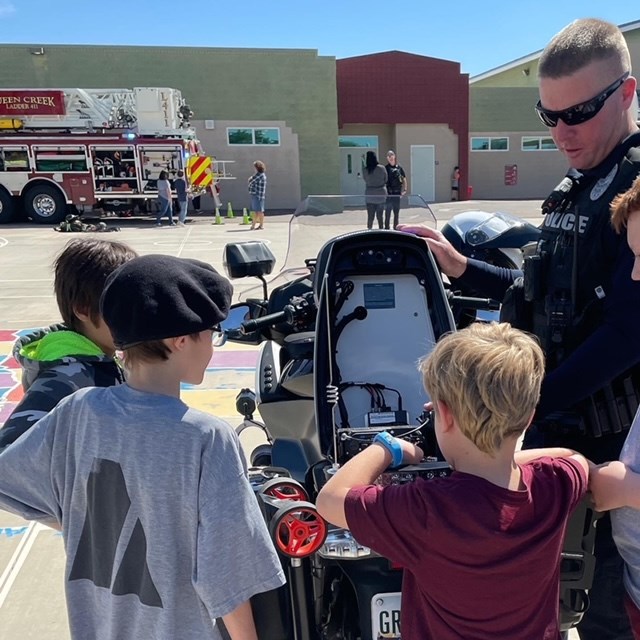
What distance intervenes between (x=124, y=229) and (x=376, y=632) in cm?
1731

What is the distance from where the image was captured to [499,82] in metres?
41.9

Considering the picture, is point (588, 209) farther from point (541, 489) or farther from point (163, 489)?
point (163, 489)

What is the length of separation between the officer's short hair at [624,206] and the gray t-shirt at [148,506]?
111 cm

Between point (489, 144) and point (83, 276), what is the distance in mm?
29265

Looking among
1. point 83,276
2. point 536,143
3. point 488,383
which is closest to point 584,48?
point 488,383

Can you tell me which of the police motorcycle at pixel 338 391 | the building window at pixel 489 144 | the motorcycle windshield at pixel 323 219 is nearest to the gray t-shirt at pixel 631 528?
the police motorcycle at pixel 338 391

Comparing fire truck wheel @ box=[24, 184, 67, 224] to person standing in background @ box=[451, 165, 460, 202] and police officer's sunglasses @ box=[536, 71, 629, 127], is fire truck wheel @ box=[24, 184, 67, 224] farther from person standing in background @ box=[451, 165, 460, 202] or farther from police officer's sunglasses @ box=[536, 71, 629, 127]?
police officer's sunglasses @ box=[536, 71, 629, 127]

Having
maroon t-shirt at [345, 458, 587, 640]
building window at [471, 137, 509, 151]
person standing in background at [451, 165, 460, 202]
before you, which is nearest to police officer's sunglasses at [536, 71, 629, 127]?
maroon t-shirt at [345, 458, 587, 640]

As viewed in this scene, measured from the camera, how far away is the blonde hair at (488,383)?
1.29 meters

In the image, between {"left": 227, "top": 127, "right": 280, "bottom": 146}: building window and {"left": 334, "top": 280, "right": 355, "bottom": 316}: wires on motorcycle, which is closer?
{"left": 334, "top": 280, "right": 355, "bottom": 316}: wires on motorcycle

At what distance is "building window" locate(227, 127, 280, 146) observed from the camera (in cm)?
2428

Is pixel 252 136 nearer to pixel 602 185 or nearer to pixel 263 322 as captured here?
pixel 263 322

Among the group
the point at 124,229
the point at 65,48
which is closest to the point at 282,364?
the point at 124,229

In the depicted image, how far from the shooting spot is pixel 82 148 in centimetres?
1848
